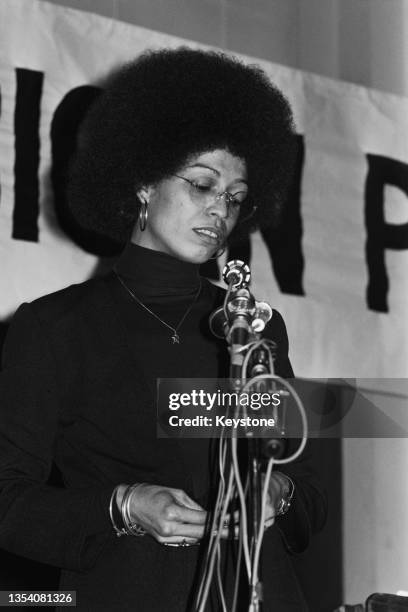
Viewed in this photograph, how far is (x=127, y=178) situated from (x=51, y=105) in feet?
3.55

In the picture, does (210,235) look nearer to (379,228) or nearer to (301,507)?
(301,507)

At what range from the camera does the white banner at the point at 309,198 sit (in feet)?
9.46

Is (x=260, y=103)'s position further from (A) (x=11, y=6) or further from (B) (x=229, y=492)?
(A) (x=11, y=6)

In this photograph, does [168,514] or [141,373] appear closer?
[168,514]

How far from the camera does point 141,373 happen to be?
163 cm

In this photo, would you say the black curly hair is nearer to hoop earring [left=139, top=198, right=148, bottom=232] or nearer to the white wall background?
hoop earring [left=139, top=198, right=148, bottom=232]

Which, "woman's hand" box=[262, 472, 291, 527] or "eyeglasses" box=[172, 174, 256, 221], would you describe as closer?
"woman's hand" box=[262, 472, 291, 527]

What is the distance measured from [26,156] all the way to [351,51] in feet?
4.53

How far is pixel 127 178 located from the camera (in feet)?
6.51

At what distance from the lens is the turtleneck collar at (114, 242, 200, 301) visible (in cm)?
178

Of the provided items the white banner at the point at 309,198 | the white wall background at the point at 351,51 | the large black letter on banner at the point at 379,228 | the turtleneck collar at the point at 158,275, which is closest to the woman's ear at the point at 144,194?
the turtleneck collar at the point at 158,275

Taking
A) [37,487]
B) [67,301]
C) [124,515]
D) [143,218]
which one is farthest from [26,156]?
[124,515]

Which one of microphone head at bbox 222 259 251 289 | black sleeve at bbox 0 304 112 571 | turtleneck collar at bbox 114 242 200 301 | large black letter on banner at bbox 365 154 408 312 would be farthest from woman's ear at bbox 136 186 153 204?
large black letter on banner at bbox 365 154 408 312

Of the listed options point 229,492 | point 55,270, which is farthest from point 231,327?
point 55,270
